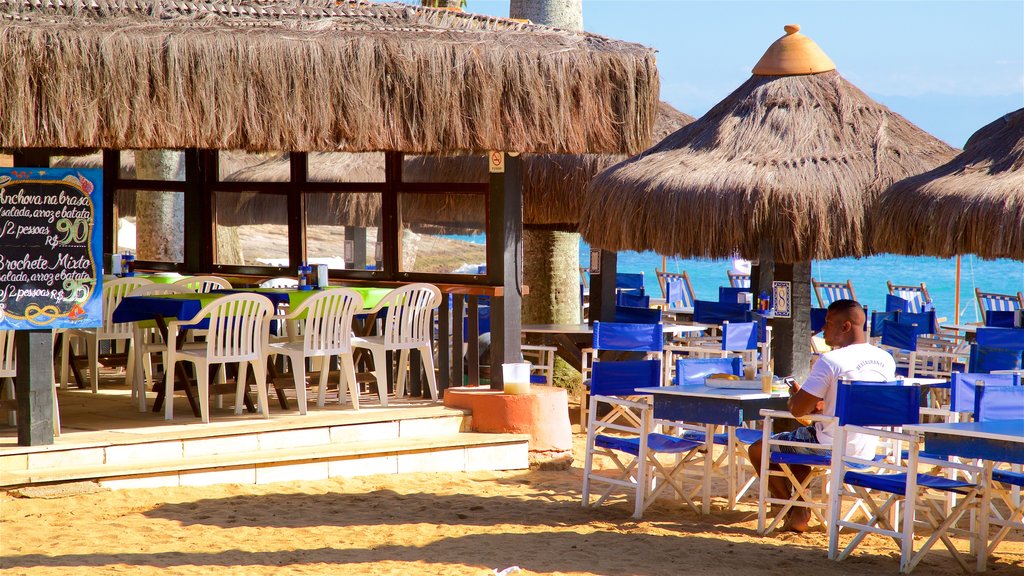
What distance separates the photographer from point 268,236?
11.3 m

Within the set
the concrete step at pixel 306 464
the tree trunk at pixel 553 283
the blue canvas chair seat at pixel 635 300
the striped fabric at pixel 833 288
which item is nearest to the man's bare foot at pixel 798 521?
the concrete step at pixel 306 464

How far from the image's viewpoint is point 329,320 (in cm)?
853

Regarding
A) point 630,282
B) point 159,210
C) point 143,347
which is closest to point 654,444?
point 143,347

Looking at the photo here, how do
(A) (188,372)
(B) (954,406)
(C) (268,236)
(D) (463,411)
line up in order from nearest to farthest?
(B) (954,406), (D) (463,411), (A) (188,372), (C) (268,236)

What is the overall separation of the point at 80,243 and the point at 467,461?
2890 millimetres

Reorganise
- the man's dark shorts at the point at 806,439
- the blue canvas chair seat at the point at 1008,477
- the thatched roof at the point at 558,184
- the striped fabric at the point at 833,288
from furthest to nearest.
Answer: the striped fabric at the point at 833,288 → the thatched roof at the point at 558,184 → the man's dark shorts at the point at 806,439 → the blue canvas chair seat at the point at 1008,477

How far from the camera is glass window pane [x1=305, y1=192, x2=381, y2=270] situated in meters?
10.0

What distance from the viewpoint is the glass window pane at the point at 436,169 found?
1002 cm

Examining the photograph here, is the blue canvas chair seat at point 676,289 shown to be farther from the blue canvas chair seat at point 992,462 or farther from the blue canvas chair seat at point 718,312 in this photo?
the blue canvas chair seat at point 992,462

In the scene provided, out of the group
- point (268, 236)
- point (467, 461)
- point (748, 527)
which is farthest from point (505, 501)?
point (268, 236)

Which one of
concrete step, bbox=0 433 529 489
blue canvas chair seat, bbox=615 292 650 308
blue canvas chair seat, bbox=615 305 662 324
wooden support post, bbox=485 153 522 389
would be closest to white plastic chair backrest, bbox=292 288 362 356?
concrete step, bbox=0 433 529 489

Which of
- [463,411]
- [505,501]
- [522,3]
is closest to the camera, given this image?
[505,501]

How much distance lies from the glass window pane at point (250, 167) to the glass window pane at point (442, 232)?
133cm

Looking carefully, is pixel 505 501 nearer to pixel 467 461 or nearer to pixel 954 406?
pixel 467 461
